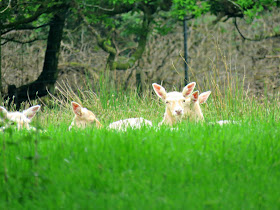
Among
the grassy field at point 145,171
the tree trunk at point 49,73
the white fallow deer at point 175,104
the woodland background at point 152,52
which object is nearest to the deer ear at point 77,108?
the white fallow deer at point 175,104

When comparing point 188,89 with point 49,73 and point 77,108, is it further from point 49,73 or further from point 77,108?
point 49,73

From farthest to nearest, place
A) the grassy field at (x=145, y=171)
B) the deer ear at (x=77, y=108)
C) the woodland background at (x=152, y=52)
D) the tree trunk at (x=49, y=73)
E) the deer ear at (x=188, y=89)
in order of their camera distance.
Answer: the woodland background at (x=152, y=52)
the tree trunk at (x=49, y=73)
the deer ear at (x=188, y=89)
the deer ear at (x=77, y=108)
the grassy field at (x=145, y=171)

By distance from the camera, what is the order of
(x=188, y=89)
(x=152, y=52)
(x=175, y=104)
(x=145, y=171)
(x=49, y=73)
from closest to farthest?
(x=145, y=171) → (x=175, y=104) → (x=188, y=89) → (x=49, y=73) → (x=152, y=52)

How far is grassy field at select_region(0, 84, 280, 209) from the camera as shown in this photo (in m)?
3.12

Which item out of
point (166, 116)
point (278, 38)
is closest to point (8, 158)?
point (166, 116)

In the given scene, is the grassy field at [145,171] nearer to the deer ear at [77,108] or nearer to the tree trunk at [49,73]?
the deer ear at [77,108]

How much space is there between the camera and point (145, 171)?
360cm

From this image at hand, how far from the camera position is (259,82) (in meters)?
14.0

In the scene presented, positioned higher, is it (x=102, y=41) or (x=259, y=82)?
(x=102, y=41)

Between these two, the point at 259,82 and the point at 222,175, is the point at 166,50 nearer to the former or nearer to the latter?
the point at 259,82

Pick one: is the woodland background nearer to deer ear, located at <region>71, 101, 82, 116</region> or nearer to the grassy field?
deer ear, located at <region>71, 101, 82, 116</region>

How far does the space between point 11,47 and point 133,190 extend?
38.6 feet

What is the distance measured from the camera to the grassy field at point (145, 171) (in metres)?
3.12

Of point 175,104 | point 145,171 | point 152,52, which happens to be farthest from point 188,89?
point 152,52
